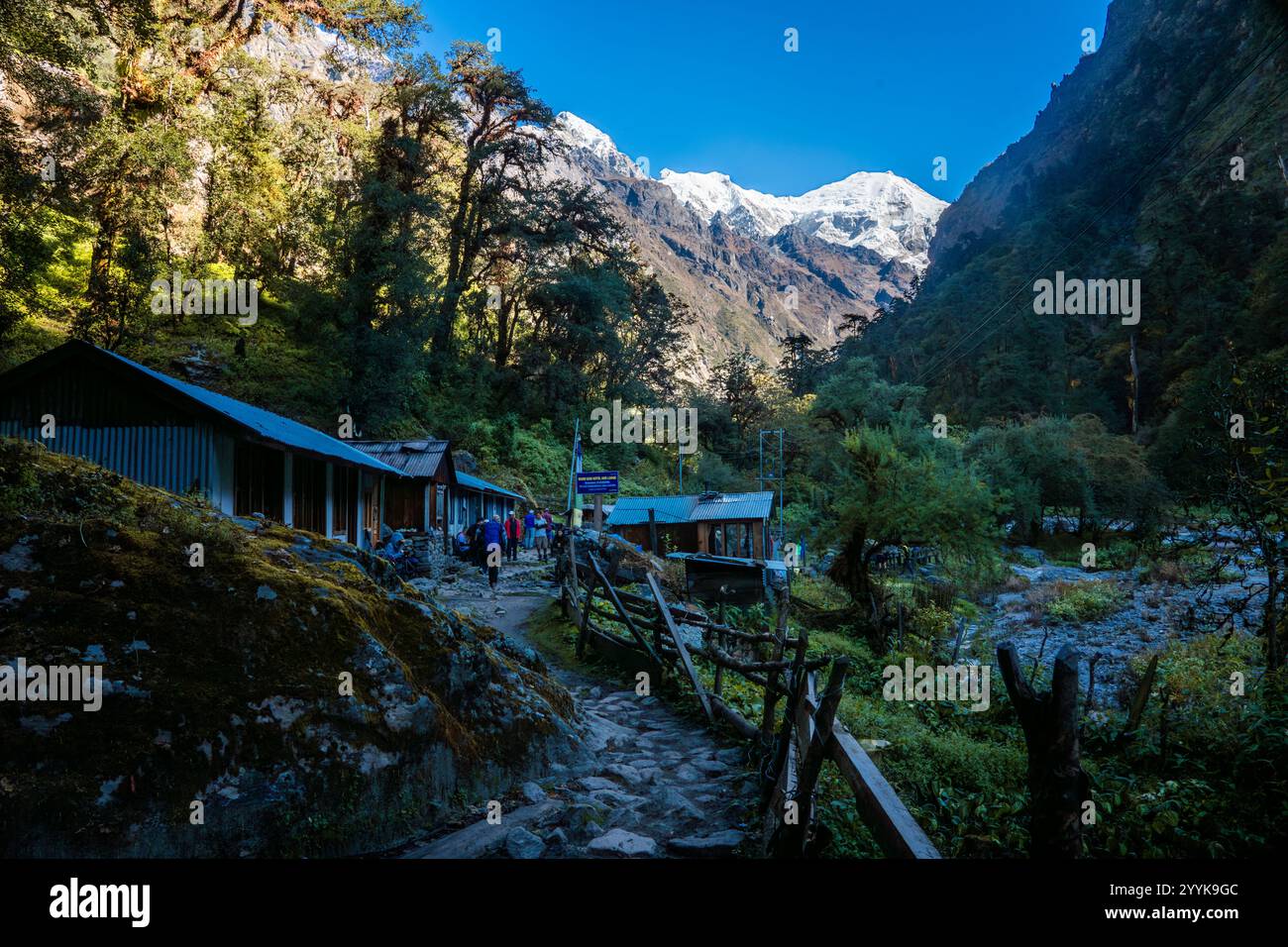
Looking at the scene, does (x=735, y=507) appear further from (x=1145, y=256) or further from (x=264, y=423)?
(x=1145, y=256)

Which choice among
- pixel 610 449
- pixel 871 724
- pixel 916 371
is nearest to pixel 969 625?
pixel 871 724

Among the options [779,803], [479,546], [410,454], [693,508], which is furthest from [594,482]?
[693,508]

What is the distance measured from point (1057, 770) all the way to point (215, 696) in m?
4.34

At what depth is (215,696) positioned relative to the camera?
343 cm

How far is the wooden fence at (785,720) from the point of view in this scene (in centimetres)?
333

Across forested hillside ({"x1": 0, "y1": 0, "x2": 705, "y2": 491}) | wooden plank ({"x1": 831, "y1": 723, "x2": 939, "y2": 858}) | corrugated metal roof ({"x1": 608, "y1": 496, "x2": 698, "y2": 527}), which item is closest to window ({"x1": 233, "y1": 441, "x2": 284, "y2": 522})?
forested hillside ({"x1": 0, "y1": 0, "x2": 705, "y2": 491})

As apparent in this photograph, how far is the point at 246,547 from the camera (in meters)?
4.67

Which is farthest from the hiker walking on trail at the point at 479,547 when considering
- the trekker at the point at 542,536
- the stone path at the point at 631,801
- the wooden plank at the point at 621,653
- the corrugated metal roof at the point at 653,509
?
the stone path at the point at 631,801

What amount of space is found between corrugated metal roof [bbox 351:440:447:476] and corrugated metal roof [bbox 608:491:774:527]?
10.7 metres

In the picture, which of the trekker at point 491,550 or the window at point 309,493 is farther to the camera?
the trekker at point 491,550

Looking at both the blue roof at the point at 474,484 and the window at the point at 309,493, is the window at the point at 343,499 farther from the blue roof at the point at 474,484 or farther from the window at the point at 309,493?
the blue roof at the point at 474,484

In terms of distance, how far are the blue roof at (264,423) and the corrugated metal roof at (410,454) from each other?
487cm

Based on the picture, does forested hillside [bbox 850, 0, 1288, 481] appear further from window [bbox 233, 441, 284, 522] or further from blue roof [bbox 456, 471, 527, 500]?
window [bbox 233, 441, 284, 522]
